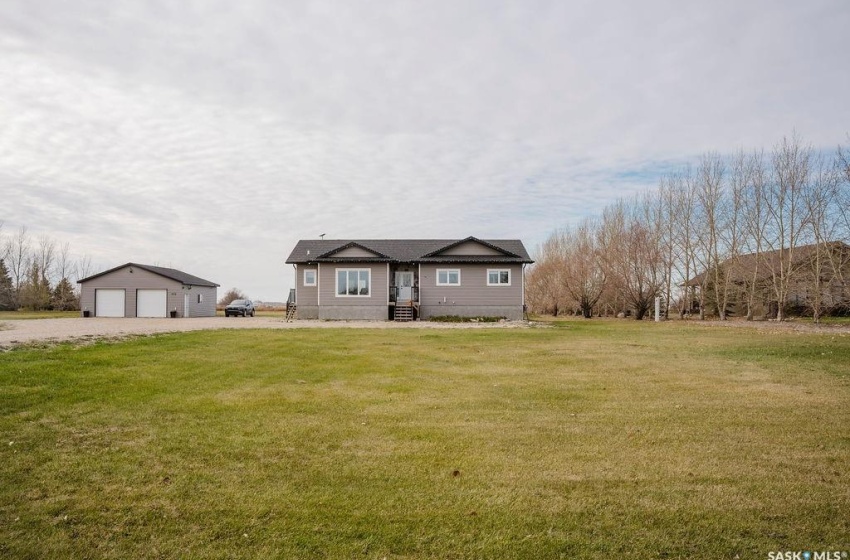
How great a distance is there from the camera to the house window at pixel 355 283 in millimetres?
30531

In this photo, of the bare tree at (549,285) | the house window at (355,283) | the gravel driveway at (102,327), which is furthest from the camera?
the bare tree at (549,285)

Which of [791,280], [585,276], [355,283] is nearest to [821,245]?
[791,280]

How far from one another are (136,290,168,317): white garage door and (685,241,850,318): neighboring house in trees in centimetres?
3884

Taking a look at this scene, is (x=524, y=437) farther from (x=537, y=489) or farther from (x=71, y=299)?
(x=71, y=299)

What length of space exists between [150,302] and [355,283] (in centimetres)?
1700

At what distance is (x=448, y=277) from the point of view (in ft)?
101

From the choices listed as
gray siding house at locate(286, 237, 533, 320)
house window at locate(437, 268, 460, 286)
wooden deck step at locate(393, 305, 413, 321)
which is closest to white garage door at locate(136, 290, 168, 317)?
gray siding house at locate(286, 237, 533, 320)

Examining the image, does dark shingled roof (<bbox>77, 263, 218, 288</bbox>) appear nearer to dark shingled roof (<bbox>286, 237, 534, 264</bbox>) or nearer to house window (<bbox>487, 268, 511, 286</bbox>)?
dark shingled roof (<bbox>286, 237, 534, 264</bbox>)

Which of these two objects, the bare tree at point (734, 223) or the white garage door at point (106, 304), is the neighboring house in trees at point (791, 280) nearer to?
the bare tree at point (734, 223)

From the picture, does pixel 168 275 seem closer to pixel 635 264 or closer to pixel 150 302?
pixel 150 302

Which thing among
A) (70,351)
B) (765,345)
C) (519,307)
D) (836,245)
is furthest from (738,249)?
(70,351)

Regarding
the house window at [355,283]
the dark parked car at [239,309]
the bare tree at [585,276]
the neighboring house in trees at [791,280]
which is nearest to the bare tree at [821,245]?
the neighboring house in trees at [791,280]

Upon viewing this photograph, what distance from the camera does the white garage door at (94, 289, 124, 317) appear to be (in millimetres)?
36328

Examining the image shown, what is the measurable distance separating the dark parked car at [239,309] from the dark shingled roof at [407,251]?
36.0 ft
